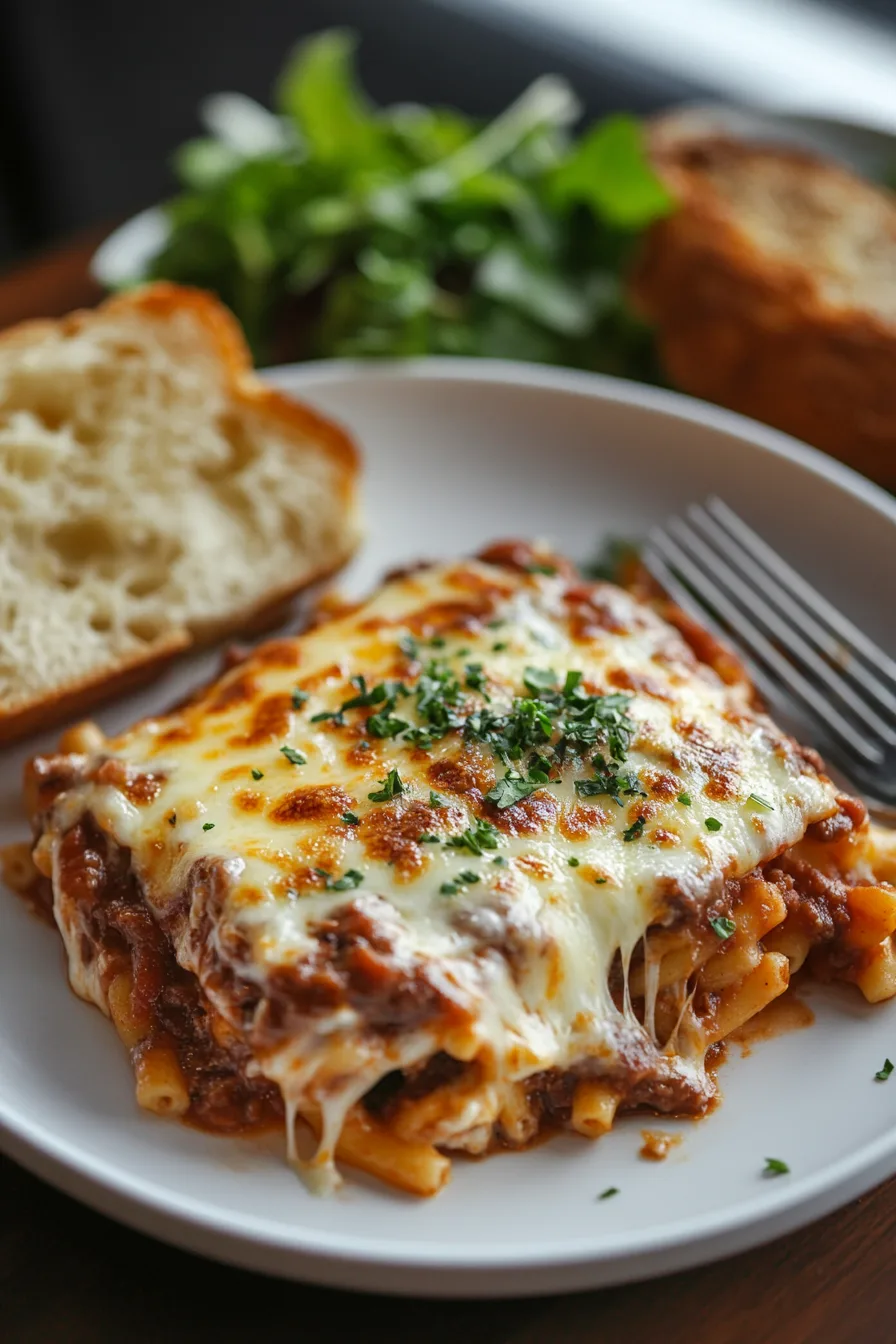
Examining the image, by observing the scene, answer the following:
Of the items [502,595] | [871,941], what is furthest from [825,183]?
[871,941]

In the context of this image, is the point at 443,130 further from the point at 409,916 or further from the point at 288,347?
the point at 409,916

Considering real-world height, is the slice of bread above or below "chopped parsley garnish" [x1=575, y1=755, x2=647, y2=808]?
below

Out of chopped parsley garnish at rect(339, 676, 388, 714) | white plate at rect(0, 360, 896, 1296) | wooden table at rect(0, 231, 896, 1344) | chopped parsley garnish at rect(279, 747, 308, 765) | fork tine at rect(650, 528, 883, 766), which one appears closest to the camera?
white plate at rect(0, 360, 896, 1296)

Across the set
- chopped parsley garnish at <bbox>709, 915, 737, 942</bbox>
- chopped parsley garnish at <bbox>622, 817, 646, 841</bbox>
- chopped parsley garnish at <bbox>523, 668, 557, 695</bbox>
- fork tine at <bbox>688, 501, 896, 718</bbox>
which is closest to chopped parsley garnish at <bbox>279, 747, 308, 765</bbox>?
chopped parsley garnish at <bbox>523, 668, 557, 695</bbox>

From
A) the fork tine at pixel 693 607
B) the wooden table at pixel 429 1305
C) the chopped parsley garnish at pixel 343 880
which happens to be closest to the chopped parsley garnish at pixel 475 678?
the chopped parsley garnish at pixel 343 880

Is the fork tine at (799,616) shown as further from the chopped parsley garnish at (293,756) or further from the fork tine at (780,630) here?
the chopped parsley garnish at (293,756)

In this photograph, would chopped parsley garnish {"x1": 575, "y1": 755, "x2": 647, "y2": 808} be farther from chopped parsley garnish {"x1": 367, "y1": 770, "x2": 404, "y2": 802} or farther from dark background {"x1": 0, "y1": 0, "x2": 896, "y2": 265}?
dark background {"x1": 0, "y1": 0, "x2": 896, "y2": 265}

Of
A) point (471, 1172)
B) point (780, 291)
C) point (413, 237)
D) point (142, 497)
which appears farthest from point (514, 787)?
point (413, 237)
